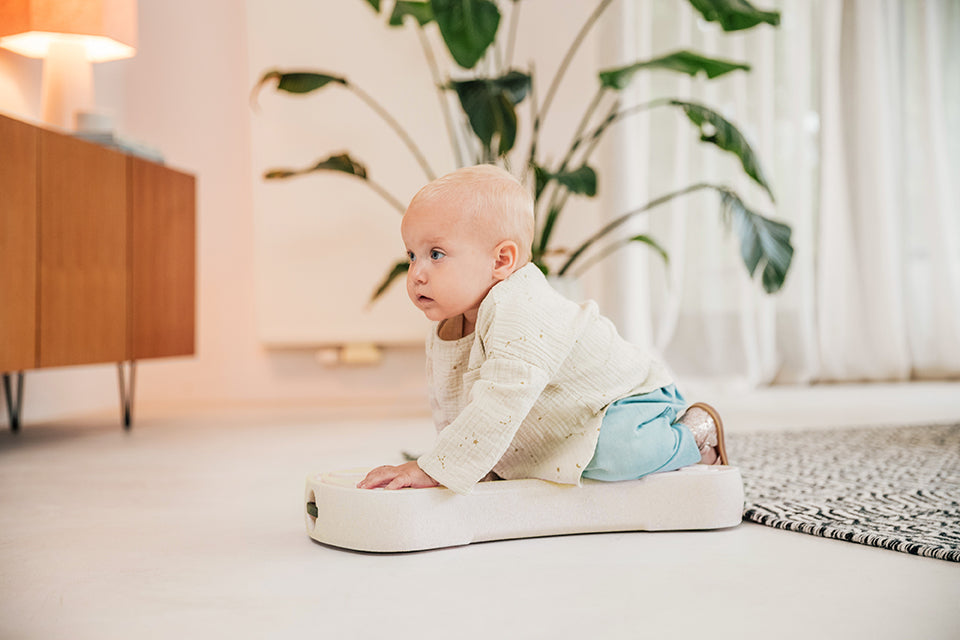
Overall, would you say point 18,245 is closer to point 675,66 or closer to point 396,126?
point 396,126

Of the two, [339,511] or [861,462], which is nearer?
[339,511]

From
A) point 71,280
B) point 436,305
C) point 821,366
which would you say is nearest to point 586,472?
point 436,305

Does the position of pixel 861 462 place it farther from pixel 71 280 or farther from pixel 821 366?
pixel 821 366

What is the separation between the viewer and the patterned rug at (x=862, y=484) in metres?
1.06

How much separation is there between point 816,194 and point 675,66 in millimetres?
1483

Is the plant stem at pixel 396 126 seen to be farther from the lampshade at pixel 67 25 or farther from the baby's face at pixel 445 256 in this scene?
the baby's face at pixel 445 256

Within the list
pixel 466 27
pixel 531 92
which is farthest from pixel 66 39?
pixel 531 92

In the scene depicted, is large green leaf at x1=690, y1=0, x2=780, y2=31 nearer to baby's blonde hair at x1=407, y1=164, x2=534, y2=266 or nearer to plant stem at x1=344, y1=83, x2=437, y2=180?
plant stem at x1=344, y1=83, x2=437, y2=180

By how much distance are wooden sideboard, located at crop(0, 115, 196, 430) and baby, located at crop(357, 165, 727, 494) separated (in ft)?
3.64

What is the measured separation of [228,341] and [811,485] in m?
2.35

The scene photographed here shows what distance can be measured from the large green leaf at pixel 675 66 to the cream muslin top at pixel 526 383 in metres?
1.31

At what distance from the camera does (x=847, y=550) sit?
1012mm

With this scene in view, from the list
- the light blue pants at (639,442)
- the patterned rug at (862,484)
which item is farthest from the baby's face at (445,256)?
the patterned rug at (862,484)

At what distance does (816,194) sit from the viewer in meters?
3.54
